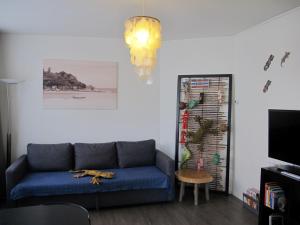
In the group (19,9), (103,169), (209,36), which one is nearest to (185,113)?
(209,36)

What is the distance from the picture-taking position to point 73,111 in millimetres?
4383

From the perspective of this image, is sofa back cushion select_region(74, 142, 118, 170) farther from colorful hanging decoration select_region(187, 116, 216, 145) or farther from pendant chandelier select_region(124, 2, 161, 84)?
pendant chandelier select_region(124, 2, 161, 84)

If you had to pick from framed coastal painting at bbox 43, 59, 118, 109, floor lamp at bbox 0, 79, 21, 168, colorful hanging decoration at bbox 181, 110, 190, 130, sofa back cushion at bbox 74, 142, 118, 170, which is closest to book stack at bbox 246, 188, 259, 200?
colorful hanging decoration at bbox 181, 110, 190, 130

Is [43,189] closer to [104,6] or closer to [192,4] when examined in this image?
[104,6]

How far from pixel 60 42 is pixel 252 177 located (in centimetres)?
361

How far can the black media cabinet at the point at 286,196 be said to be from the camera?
2.73 meters

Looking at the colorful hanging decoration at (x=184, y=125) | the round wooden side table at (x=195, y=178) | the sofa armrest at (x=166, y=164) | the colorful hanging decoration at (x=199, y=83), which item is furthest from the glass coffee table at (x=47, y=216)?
the colorful hanging decoration at (x=199, y=83)

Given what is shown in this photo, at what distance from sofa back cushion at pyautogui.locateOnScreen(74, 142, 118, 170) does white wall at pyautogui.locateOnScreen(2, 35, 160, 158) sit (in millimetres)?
331

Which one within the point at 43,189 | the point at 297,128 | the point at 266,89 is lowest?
the point at 43,189

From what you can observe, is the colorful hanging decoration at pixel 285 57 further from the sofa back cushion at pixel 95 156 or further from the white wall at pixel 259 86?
the sofa back cushion at pixel 95 156

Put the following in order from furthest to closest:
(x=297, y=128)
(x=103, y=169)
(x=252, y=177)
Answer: (x=103, y=169), (x=252, y=177), (x=297, y=128)

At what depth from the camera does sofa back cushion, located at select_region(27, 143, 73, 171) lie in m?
3.91

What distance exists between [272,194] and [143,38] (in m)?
2.19

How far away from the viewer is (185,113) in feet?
14.3
